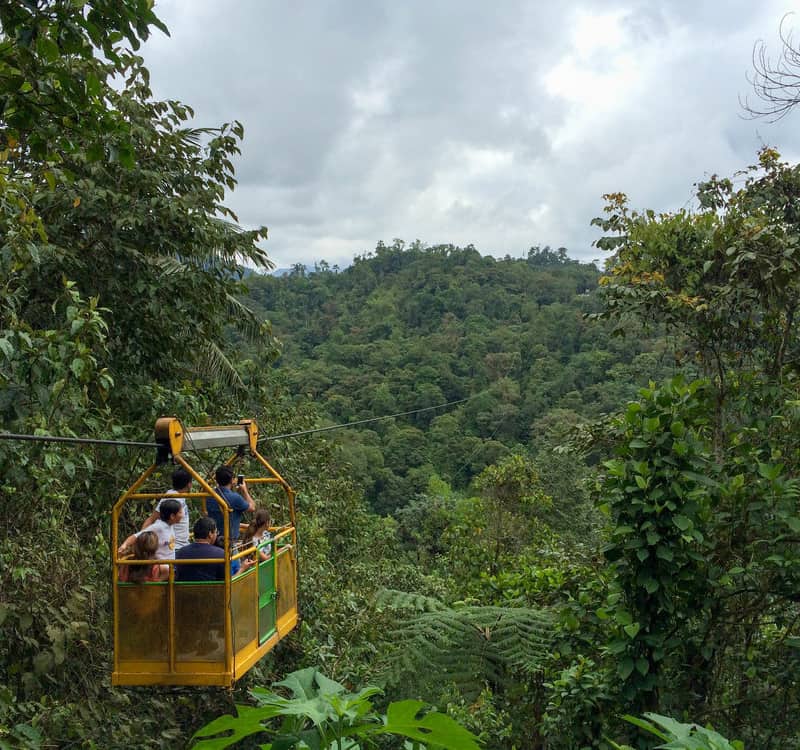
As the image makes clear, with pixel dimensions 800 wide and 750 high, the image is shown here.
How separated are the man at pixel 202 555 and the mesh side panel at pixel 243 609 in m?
0.12

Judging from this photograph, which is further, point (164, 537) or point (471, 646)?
point (471, 646)

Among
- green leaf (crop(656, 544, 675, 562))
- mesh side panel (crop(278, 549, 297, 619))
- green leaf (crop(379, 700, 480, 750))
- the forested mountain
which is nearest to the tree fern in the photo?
mesh side panel (crop(278, 549, 297, 619))

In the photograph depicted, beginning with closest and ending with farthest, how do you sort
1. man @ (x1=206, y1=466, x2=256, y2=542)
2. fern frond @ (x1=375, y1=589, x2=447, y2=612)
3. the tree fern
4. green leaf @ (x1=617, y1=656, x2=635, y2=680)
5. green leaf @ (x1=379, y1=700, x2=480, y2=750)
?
green leaf @ (x1=379, y1=700, x2=480, y2=750)
green leaf @ (x1=617, y1=656, x2=635, y2=680)
man @ (x1=206, y1=466, x2=256, y2=542)
the tree fern
fern frond @ (x1=375, y1=589, x2=447, y2=612)

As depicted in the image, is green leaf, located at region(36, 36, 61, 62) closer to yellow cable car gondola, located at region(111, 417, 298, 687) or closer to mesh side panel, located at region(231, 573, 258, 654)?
yellow cable car gondola, located at region(111, 417, 298, 687)

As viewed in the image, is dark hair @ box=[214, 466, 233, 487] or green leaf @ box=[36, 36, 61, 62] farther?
dark hair @ box=[214, 466, 233, 487]

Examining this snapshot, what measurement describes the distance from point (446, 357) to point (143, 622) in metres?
39.2

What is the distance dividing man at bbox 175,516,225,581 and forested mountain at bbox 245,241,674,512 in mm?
18439

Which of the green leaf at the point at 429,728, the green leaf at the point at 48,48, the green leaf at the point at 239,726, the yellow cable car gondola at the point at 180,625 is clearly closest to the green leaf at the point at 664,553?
the yellow cable car gondola at the point at 180,625

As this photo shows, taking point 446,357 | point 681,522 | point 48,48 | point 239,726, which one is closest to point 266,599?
point 681,522

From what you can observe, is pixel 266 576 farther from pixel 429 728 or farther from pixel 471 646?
pixel 429 728

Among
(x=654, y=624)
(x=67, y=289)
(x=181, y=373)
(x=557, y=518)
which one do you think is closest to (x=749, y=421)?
(x=654, y=624)

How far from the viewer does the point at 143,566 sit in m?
3.86

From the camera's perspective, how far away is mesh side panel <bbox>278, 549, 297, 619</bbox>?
467cm

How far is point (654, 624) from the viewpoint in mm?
4055
